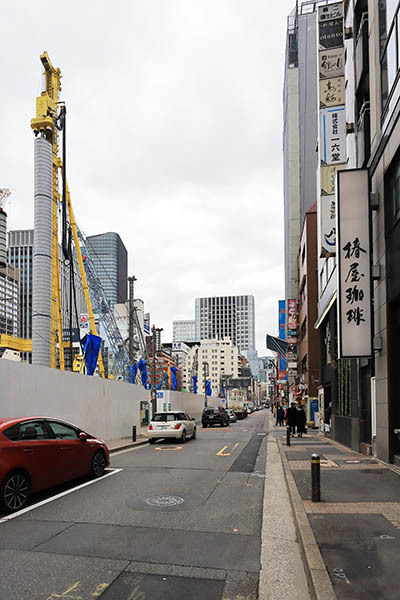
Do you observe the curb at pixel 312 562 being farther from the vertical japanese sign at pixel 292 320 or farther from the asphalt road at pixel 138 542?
the vertical japanese sign at pixel 292 320

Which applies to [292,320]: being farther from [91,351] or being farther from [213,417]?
[91,351]

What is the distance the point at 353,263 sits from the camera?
49.3 ft

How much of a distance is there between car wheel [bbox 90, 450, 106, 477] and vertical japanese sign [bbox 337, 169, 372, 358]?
720cm

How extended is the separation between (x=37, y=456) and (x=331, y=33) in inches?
837

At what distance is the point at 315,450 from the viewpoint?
1938 centimetres

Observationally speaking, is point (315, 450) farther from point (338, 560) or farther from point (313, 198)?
point (313, 198)

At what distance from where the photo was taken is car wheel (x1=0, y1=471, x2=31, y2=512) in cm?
842

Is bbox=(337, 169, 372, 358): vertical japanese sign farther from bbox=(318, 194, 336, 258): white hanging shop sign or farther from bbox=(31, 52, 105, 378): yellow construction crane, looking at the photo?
bbox=(31, 52, 105, 378): yellow construction crane

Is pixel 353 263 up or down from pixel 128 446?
up

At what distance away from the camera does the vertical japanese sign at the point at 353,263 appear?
14914 mm

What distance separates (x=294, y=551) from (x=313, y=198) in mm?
80011

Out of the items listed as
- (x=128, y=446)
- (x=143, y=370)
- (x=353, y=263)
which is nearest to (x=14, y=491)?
(x=353, y=263)

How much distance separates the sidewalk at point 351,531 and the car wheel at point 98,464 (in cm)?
437

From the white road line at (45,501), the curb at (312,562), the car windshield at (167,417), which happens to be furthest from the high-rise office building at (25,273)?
the curb at (312,562)
